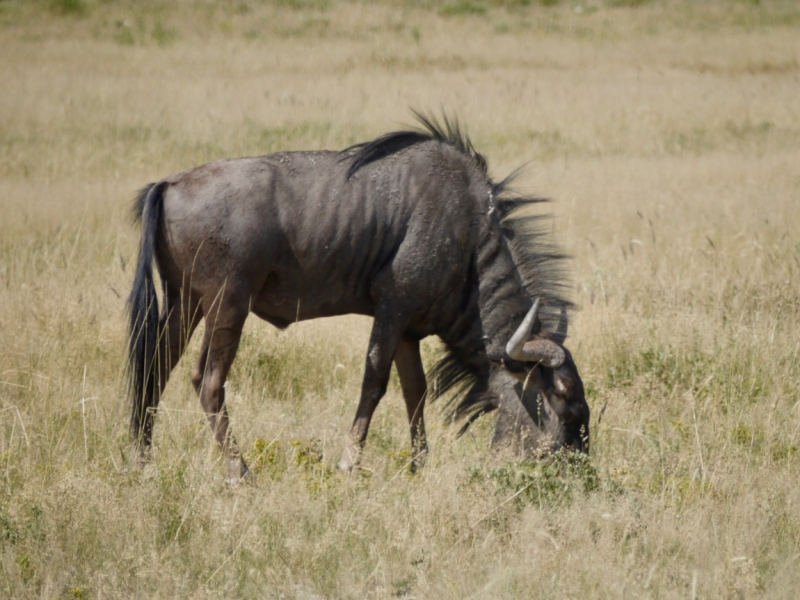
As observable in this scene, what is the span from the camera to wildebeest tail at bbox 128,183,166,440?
203 inches

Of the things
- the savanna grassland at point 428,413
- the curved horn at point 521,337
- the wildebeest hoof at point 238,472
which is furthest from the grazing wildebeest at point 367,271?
the savanna grassland at point 428,413

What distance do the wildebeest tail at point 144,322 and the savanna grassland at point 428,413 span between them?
168 mm

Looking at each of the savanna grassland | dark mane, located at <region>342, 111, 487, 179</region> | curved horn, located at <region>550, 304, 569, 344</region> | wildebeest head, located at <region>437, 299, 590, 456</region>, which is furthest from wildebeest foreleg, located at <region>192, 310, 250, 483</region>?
curved horn, located at <region>550, 304, 569, 344</region>

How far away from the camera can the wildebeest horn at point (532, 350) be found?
16.6 ft

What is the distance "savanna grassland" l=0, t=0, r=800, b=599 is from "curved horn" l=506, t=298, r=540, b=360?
60 centimetres

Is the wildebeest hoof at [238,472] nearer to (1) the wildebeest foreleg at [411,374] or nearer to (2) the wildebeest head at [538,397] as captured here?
(1) the wildebeest foreleg at [411,374]

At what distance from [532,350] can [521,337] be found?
0.13 m

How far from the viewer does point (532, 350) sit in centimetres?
512

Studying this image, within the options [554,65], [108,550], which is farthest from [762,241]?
[554,65]

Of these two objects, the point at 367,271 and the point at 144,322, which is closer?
the point at 144,322

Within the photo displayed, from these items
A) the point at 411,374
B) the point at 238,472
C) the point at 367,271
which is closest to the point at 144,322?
the point at 238,472

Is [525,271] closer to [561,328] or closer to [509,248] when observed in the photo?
[509,248]

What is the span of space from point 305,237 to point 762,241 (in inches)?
251

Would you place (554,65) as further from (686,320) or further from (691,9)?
(686,320)
